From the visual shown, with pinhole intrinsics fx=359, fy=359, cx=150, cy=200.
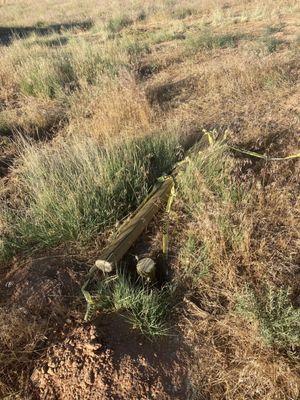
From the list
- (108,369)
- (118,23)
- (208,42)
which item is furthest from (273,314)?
(118,23)

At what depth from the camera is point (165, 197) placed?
337cm

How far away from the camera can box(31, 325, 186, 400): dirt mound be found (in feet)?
7.05

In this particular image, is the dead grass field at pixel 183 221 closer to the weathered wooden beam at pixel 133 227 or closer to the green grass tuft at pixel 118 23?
the weathered wooden beam at pixel 133 227

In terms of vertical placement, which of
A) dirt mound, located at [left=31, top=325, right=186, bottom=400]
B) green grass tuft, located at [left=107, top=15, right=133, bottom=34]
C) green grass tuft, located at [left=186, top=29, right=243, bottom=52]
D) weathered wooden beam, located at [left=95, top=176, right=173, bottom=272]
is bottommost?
dirt mound, located at [left=31, top=325, right=186, bottom=400]

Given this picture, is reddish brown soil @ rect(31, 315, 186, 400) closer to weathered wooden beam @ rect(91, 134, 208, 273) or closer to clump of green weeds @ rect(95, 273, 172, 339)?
clump of green weeds @ rect(95, 273, 172, 339)

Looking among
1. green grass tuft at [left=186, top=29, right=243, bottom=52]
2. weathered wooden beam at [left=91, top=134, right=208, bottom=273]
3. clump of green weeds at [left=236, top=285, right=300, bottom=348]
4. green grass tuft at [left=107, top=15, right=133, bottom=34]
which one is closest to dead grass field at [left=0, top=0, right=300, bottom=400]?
clump of green weeds at [left=236, top=285, right=300, bottom=348]

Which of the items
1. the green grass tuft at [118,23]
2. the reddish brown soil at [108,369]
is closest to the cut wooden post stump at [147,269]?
the reddish brown soil at [108,369]

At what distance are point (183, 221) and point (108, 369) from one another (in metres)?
1.41

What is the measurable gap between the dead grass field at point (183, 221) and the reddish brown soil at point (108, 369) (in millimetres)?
22

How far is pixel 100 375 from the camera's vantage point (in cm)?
220

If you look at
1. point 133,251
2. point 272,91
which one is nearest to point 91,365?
point 133,251

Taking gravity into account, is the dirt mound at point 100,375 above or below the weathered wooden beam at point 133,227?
below

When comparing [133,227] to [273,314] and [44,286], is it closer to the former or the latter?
[44,286]

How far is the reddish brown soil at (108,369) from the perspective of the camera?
2.15 metres
